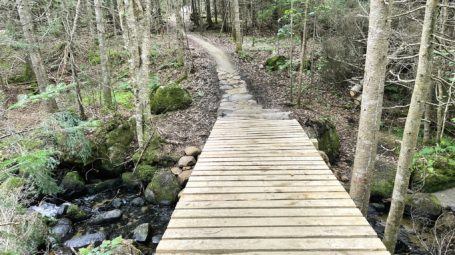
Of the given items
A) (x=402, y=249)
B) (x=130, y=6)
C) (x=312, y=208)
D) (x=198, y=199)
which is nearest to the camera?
(x=312, y=208)

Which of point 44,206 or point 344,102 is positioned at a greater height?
point 344,102

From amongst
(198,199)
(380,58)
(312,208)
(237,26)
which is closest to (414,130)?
(380,58)

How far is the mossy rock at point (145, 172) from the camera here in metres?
9.12

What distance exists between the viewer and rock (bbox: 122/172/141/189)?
30.2 ft

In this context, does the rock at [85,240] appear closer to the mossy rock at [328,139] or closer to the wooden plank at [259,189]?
the wooden plank at [259,189]

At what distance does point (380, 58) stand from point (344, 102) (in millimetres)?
8573

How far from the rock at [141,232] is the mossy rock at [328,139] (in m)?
5.28

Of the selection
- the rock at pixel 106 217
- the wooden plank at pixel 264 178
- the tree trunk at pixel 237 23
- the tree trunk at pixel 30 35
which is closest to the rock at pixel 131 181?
the rock at pixel 106 217

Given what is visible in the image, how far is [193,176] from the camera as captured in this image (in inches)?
197

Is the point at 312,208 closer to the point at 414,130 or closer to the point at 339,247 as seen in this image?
the point at 339,247

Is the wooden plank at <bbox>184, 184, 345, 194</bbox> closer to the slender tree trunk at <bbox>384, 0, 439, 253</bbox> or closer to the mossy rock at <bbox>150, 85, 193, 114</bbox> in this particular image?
the slender tree trunk at <bbox>384, 0, 439, 253</bbox>

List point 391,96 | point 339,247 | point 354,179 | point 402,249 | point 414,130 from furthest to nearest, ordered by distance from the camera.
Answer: point 391,96
point 402,249
point 354,179
point 414,130
point 339,247

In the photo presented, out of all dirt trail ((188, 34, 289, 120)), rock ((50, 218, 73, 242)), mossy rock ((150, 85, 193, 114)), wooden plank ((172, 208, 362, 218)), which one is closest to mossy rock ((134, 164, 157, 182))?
rock ((50, 218, 73, 242))

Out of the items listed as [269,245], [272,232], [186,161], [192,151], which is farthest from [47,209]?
[269,245]
